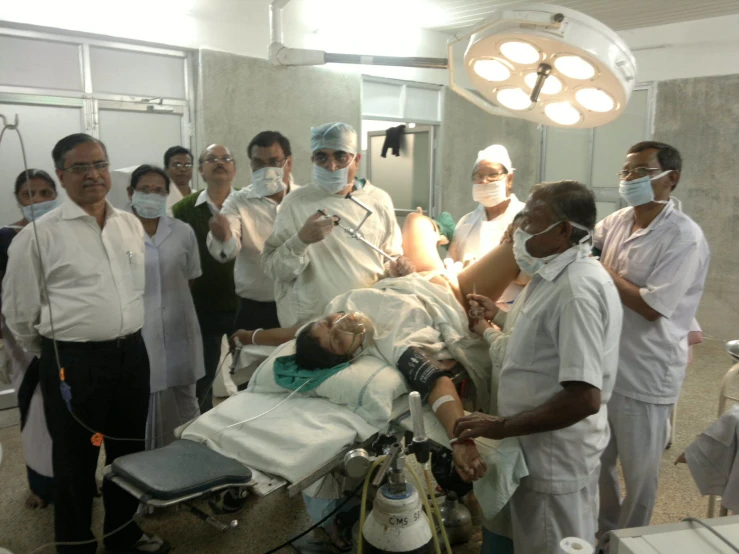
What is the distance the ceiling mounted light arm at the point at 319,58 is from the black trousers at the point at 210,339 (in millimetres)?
1343

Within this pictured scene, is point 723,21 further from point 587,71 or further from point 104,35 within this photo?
point 104,35

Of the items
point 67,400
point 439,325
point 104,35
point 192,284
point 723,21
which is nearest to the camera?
point 67,400

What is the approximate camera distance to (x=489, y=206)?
8.89ft

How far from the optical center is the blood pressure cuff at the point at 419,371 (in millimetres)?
1814

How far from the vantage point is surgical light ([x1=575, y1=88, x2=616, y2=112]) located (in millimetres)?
A: 1514

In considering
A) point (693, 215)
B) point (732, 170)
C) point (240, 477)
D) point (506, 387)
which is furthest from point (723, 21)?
point (240, 477)

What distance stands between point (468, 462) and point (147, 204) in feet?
5.53

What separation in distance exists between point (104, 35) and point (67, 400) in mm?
2850

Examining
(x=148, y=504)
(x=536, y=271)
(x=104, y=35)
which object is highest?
(x=104, y=35)

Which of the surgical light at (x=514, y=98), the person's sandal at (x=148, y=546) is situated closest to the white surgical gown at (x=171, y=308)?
the person's sandal at (x=148, y=546)

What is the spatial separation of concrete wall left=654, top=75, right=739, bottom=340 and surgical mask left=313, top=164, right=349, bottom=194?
156 inches

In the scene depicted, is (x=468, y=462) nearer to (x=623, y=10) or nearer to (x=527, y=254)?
(x=527, y=254)

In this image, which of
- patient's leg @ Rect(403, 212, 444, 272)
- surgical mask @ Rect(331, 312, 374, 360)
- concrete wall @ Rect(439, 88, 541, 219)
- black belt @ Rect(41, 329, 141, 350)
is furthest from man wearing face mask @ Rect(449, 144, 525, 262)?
concrete wall @ Rect(439, 88, 541, 219)

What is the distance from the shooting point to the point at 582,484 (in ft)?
5.09
